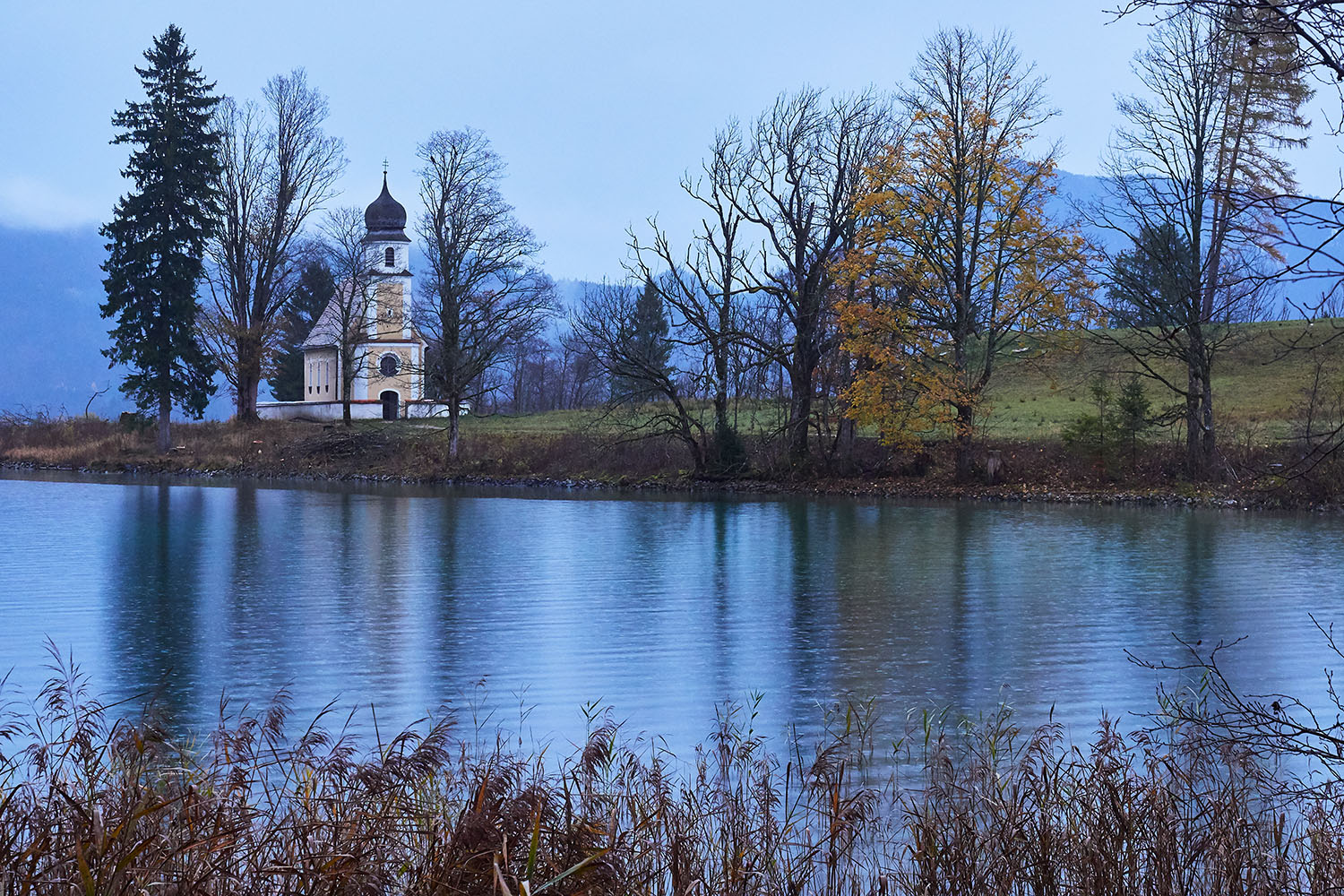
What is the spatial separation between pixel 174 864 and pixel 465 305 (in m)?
47.0

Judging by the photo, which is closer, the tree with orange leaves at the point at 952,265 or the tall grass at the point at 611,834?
the tall grass at the point at 611,834

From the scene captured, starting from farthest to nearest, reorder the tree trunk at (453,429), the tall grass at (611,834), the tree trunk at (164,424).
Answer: the tree trunk at (164,424) < the tree trunk at (453,429) < the tall grass at (611,834)

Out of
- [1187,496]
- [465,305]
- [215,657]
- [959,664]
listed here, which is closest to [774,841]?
[959,664]

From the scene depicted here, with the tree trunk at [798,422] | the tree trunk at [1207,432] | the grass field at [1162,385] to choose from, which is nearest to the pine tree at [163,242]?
the tree trunk at [798,422]

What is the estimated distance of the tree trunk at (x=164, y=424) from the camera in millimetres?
51531

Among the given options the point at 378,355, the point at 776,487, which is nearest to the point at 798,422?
the point at 776,487

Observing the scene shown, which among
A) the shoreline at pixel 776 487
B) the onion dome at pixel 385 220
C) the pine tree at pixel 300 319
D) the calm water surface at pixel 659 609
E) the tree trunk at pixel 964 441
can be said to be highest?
the onion dome at pixel 385 220

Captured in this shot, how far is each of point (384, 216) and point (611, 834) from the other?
71.5 meters

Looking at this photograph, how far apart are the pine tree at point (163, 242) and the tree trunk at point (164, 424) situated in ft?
0.12

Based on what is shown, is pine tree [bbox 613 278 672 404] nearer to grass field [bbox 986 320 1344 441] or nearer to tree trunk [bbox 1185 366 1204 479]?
grass field [bbox 986 320 1344 441]

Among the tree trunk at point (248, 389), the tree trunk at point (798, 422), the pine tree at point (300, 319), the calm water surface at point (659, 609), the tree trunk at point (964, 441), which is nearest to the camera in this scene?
the calm water surface at point (659, 609)

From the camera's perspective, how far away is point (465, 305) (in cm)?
5053

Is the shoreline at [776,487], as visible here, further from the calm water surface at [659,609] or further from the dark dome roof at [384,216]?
the dark dome roof at [384,216]

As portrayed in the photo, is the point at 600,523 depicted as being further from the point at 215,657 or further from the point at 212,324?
the point at 212,324
